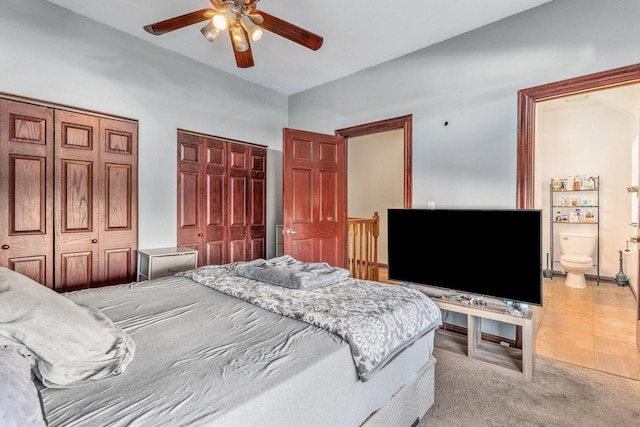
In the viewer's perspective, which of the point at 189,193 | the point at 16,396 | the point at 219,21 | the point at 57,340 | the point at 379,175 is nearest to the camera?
the point at 16,396

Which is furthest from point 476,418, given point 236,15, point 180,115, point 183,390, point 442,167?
point 180,115

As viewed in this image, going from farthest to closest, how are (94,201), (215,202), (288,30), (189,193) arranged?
(215,202)
(189,193)
(94,201)
(288,30)

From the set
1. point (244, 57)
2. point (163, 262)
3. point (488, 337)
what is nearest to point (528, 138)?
point (488, 337)

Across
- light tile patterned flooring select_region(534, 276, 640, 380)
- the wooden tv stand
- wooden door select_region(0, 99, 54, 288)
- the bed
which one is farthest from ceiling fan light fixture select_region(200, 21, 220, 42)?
light tile patterned flooring select_region(534, 276, 640, 380)

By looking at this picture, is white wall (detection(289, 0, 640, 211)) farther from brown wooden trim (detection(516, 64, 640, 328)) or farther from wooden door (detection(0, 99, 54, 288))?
wooden door (detection(0, 99, 54, 288))

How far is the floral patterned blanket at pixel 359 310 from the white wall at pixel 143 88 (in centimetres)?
176

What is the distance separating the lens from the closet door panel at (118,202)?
10.0 ft

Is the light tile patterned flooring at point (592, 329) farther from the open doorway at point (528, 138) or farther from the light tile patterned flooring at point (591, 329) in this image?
the open doorway at point (528, 138)

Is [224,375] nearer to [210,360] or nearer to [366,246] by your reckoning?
[210,360]

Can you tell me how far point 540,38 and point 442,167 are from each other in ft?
4.19

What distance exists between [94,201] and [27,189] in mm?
469

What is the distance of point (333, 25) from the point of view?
9.75 ft

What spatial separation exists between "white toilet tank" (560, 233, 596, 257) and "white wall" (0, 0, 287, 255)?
14.6 feet

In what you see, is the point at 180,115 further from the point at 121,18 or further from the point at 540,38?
the point at 540,38
